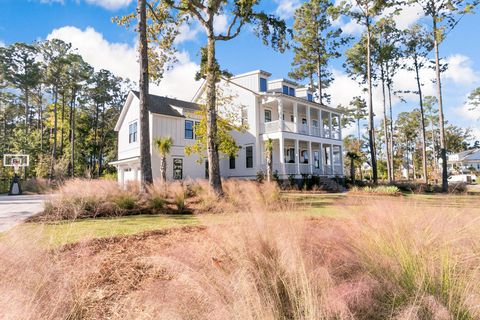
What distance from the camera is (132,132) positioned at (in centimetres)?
2114

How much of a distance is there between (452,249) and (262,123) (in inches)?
794

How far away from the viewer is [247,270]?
6.72ft

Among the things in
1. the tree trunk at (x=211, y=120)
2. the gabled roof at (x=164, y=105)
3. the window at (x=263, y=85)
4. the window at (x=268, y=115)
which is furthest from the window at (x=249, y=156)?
the tree trunk at (x=211, y=120)

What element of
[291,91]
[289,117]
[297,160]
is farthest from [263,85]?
[297,160]

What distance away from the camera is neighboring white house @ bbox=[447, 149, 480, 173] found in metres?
41.8

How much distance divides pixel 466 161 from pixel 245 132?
41.4m

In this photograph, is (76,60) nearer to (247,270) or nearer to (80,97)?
(80,97)

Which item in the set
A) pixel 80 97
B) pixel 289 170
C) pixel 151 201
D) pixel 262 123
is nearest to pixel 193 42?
pixel 151 201

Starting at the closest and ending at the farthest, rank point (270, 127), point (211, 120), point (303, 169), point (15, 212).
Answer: point (15, 212)
point (211, 120)
point (270, 127)
point (303, 169)

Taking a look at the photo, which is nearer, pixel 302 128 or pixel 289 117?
pixel 302 128

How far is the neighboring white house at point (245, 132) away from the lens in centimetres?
1977

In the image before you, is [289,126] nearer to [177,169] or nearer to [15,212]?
[177,169]

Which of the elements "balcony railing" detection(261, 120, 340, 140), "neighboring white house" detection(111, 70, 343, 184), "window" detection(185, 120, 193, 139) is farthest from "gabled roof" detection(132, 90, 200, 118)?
"balcony railing" detection(261, 120, 340, 140)

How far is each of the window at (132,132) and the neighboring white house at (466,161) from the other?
48775 millimetres
